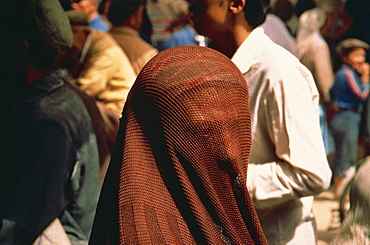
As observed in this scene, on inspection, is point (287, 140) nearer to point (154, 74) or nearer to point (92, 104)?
point (154, 74)

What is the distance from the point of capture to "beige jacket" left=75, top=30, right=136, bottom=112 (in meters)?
4.22

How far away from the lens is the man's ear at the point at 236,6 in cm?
272

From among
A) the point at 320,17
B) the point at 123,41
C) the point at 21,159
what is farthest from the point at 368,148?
the point at 21,159

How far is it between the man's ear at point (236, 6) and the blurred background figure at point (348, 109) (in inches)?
245

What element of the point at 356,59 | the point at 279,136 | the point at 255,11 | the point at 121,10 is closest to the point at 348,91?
the point at 356,59

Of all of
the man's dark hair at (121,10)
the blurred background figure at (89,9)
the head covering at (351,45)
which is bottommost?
the head covering at (351,45)

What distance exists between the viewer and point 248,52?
8.59 feet

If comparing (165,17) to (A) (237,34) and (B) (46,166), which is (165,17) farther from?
(B) (46,166)

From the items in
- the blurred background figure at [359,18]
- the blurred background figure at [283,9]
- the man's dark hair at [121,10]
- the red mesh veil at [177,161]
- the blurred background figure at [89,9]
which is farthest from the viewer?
the blurred background figure at [359,18]

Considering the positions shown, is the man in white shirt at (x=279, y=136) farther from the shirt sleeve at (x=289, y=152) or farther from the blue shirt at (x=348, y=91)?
the blue shirt at (x=348, y=91)

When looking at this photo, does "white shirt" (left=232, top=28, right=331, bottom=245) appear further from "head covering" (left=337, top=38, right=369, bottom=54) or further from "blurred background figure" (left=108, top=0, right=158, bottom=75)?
"head covering" (left=337, top=38, right=369, bottom=54)

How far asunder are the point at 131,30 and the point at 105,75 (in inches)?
46.3

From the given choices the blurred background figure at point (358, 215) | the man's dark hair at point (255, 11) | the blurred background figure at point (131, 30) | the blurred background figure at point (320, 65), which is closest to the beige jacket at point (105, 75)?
the blurred background figure at point (131, 30)

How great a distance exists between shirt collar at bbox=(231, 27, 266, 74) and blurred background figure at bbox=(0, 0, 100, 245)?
808mm
